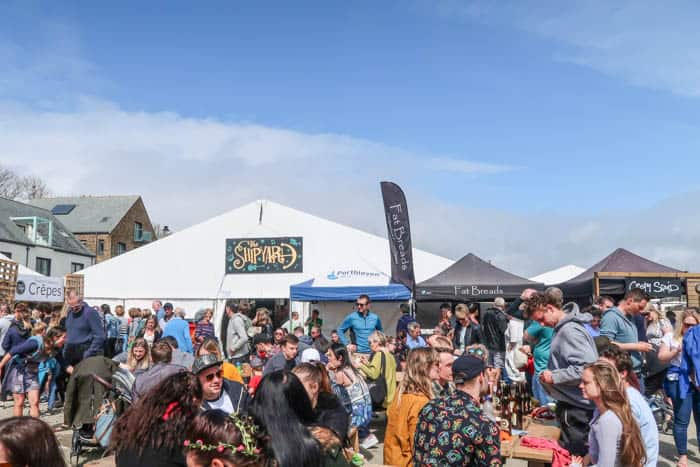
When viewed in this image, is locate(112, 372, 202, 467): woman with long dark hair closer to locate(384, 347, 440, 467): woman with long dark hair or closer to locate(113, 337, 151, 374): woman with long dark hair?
locate(384, 347, 440, 467): woman with long dark hair

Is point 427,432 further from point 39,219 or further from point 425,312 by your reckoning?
point 39,219

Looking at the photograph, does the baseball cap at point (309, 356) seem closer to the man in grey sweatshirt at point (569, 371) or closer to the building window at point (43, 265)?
the man in grey sweatshirt at point (569, 371)

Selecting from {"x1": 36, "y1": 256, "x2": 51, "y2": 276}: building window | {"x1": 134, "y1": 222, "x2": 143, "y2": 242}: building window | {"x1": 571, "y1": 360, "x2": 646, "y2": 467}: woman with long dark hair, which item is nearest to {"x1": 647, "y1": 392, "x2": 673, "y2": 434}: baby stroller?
{"x1": 571, "y1": 360, "x2": 646, "y2": 467}: woman with long dark hair

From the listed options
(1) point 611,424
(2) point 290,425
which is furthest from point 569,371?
(2) point 290,425

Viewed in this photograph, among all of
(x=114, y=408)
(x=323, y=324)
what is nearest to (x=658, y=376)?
(x=114, y=408)

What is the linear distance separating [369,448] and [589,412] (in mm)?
3258

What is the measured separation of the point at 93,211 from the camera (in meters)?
42.7

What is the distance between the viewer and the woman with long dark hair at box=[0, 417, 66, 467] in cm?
210

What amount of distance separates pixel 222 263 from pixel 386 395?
1129cm

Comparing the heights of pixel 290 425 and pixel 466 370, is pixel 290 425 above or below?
below

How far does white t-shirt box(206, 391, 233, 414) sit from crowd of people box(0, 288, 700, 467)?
0.04 ft

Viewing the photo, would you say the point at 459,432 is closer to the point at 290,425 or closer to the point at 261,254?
the point at 290,425

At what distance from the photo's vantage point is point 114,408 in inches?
225

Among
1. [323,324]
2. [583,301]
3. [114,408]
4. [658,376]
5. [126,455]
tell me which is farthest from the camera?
[323,324]
